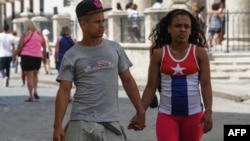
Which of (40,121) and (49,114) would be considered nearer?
(40,121)

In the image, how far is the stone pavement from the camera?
11.7m

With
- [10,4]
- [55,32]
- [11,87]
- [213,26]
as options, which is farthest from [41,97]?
[10,4]

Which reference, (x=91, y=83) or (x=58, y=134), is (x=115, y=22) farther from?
(x=58, y=134)

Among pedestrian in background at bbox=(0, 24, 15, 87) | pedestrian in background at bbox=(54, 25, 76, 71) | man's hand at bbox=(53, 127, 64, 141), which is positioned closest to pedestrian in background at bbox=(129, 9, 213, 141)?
man's hand at bbox=(53, 127, 64, 141)

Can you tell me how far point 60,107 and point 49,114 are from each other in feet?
28.1

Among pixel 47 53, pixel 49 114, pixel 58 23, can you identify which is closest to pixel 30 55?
pixel 49 114

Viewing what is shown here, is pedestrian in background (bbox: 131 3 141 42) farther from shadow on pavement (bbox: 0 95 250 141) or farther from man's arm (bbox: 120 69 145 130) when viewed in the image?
man's arm (bbox: 120 69 145 130)

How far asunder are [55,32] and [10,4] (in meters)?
32.6

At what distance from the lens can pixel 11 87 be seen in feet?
74.5

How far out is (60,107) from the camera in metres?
6.22

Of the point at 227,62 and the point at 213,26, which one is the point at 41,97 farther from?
the point at 213,26

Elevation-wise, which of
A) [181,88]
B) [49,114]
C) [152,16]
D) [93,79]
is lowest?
[49,114]

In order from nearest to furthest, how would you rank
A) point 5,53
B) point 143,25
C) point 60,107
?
point 60,107, point 5,53, point 143,25

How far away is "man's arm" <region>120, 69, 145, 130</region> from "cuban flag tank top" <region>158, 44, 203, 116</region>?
11.8 inches
